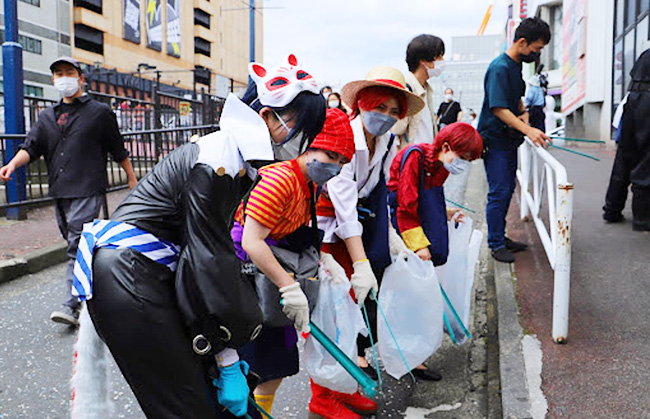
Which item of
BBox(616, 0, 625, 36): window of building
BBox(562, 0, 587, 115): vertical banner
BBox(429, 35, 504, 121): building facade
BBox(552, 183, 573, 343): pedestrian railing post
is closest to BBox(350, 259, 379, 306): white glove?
BBox(552, 183, 573, 343): pedestrian railing post

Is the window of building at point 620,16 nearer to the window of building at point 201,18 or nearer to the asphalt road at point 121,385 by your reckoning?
the asphalt road at point 121,385

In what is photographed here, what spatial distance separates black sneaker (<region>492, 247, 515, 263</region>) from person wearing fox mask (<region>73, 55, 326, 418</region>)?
3758 mm

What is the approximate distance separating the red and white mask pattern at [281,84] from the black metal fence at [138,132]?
723 cm

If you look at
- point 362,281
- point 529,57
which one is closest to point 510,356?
point 362,281

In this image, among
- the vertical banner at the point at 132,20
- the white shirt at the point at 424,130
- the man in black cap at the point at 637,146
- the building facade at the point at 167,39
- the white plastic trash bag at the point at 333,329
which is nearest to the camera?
the white plastic trash bag at the point at 333,329

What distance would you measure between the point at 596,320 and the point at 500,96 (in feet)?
6.35

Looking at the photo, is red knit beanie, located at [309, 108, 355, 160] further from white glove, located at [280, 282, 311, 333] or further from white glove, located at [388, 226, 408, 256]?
white glove, located at [388, 226, 408, 256]

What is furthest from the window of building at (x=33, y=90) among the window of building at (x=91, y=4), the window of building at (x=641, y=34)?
the window of building at (x=641, y=34)

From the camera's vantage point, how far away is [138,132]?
429 inches

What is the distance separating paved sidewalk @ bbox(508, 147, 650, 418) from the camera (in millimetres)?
2877

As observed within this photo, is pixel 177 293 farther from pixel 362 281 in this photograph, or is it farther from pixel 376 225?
pixel 376 225

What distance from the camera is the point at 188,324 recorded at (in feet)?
5.75

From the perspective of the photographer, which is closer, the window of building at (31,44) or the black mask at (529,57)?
the black mask at (529,57)

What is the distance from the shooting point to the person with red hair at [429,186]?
131 inches
